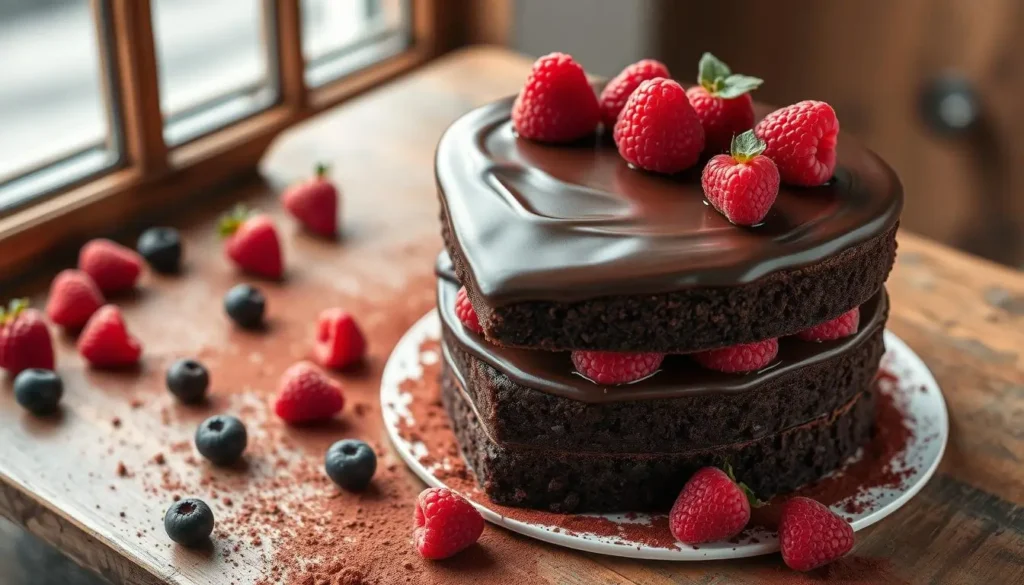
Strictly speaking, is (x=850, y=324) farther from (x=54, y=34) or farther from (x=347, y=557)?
(x=54, y=34)

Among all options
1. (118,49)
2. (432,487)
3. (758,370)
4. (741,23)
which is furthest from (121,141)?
(741,23)

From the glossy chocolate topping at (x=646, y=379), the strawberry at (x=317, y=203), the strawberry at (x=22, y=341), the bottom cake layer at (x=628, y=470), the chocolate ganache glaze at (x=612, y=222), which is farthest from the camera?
the strawberry at (x=317, y=203)

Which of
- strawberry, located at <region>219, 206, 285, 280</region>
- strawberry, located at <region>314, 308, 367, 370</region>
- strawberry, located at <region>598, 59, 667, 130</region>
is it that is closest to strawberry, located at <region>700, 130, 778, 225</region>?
strawberry, located at <region>598, 59, 667, 130</region>

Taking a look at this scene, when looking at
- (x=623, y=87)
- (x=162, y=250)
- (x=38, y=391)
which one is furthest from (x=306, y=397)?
(x=623, y=87)

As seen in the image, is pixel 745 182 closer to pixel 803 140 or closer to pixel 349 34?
pixel 803 140

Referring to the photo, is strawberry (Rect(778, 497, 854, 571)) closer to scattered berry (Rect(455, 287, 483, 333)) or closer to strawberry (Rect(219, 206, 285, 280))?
scattered berry (Rect(455, 287, 483, 333))

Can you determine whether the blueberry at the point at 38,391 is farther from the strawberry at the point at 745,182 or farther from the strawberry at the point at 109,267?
the strawberry at the point at 745,182

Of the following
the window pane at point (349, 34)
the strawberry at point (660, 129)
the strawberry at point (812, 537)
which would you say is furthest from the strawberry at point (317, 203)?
the strawberry at point (812, 537)

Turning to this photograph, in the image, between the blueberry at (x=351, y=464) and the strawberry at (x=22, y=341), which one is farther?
the strawberry at (x=22, y=341)
